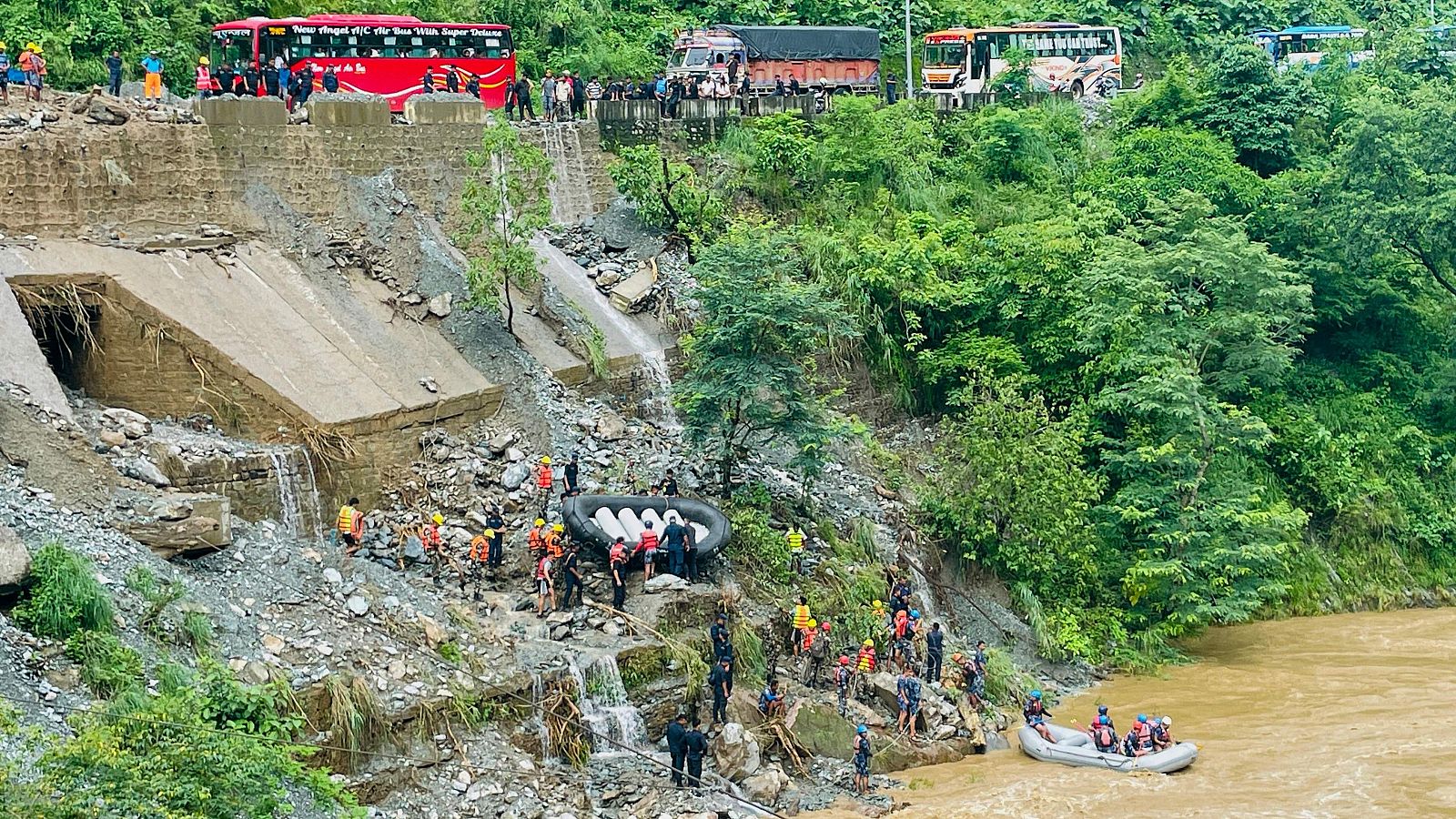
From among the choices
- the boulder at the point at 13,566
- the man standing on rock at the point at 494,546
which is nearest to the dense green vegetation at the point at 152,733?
the boulder at the point at 13,566

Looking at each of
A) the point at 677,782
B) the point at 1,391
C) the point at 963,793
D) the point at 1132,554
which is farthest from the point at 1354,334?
the point at 1,391

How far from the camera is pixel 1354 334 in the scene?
3438 cm

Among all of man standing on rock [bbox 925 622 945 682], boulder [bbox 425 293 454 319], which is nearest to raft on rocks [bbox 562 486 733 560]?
man standing on rock [bbox 925 622 945 682]

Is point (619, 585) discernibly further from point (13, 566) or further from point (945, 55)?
point (945, 55)

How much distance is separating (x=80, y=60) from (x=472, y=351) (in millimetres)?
11567

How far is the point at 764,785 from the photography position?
67.1 ft

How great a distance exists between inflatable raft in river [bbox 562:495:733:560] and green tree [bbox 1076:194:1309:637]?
756cm

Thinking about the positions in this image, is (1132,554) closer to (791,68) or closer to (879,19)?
(791,68)

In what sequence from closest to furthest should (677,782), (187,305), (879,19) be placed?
(677,782), (187,305), (879,19)

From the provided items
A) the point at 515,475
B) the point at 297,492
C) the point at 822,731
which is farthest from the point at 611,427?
the point at 822,731

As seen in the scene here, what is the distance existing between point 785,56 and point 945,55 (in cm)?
515

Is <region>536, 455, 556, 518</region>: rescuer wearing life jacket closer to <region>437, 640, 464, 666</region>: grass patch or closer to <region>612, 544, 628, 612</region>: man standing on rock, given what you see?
<region>612, 544, 628, 612</region>: man standing on rock

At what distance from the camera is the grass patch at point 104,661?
1772 cm

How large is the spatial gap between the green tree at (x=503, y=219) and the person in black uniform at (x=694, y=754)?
29.0 ft
